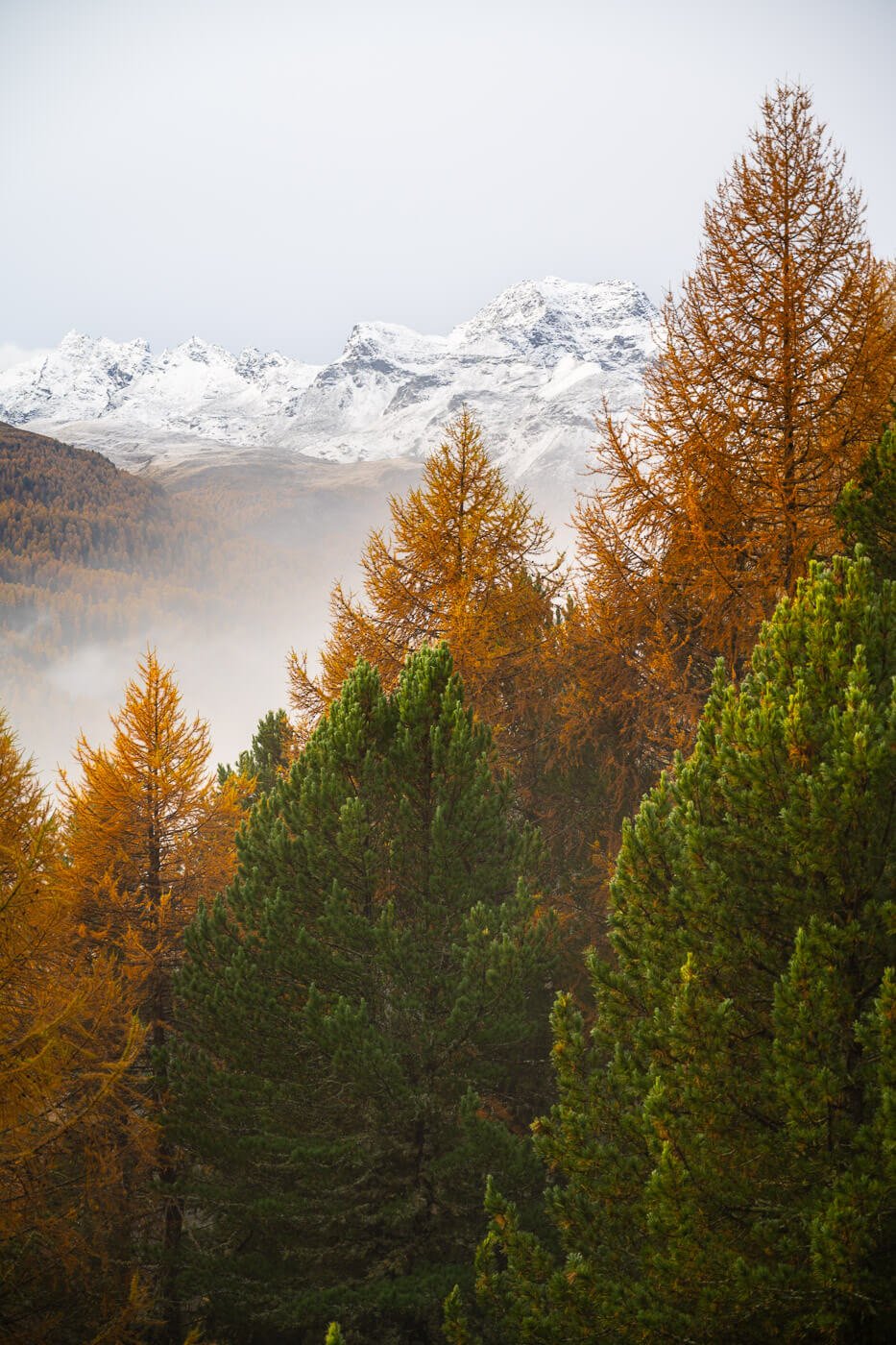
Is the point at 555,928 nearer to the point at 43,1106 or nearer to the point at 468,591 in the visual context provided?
the point at 468,591

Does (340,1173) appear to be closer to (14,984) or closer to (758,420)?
(14,984)

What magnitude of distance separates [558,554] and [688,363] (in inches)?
181

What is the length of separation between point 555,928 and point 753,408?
245 inches

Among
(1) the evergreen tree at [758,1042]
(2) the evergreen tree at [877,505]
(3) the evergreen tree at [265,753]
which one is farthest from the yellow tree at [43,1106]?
(3) the evergreen tree at [265,753]

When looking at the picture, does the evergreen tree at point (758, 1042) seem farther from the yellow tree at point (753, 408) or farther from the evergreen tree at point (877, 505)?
the yellow tree at point (753, 408)

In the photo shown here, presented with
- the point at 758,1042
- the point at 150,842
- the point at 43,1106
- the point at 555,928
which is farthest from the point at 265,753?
the point at 758,1042

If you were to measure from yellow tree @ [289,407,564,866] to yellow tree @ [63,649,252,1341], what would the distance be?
→ 263 centimetres

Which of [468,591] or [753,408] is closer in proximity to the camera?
[753,408]

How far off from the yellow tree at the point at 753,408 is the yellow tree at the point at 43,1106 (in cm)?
679

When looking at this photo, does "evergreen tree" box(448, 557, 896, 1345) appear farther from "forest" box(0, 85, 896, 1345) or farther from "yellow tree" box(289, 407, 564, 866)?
"yellow tree" box(289, 407, 564, 866)

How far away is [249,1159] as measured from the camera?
27.8ft

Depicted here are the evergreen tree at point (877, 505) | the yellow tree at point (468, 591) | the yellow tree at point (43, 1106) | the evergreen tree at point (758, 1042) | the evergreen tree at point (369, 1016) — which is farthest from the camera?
the yellow tree at point (468, 591)

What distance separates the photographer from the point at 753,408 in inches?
323

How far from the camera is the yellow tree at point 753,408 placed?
25.2 feet
